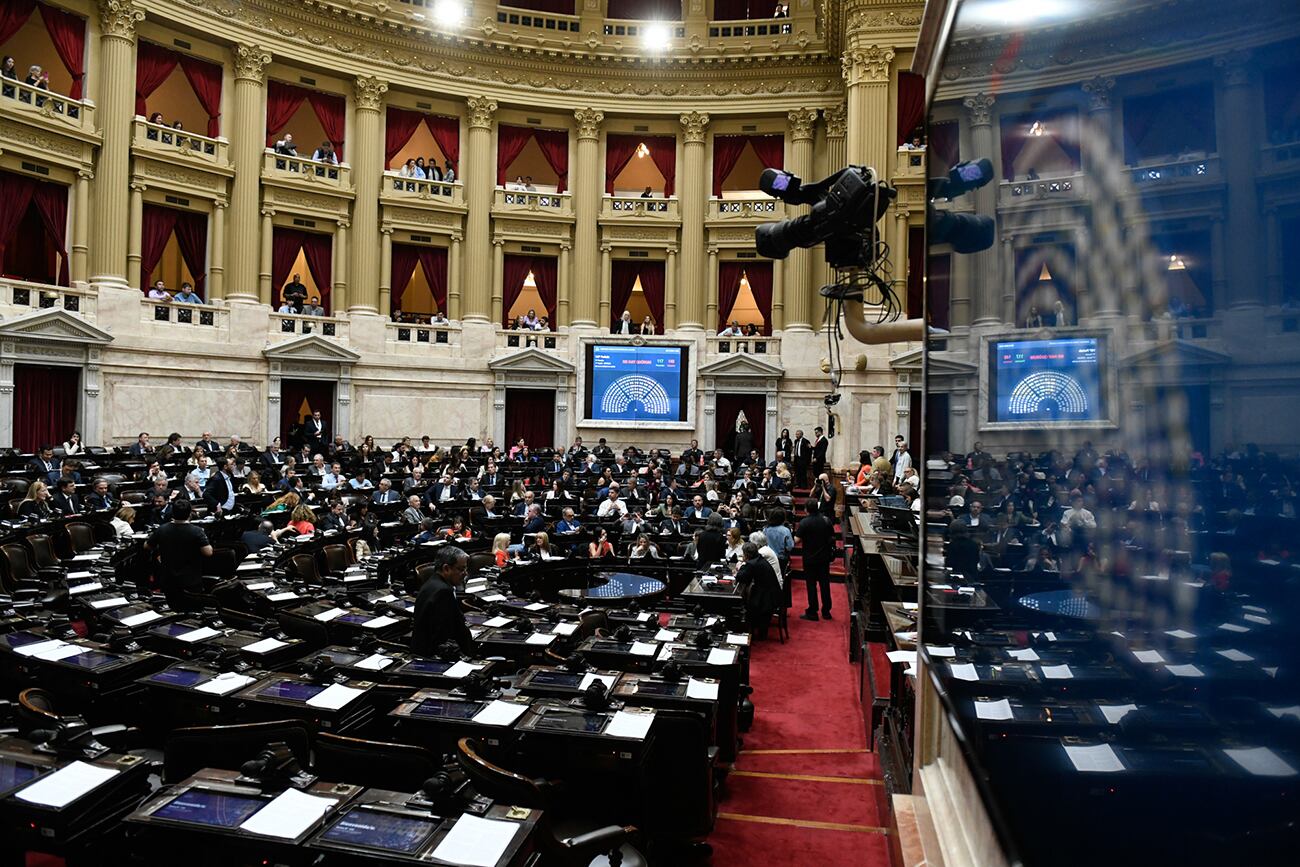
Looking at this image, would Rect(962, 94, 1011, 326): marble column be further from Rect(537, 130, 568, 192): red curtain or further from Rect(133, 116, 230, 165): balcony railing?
Rect(537, 130, 568, 192): red curtain

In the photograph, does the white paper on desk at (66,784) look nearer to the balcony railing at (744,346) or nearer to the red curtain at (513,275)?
the balcony railing at (744,346)

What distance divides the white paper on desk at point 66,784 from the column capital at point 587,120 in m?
23.6

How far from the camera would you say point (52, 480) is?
42.9 ft

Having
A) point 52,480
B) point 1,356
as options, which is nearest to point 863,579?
point 52,480

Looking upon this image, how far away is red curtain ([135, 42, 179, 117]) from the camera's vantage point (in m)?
20.0

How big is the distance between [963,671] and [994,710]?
364 mm

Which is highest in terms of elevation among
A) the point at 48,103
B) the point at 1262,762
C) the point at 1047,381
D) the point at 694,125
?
the point at 694,125

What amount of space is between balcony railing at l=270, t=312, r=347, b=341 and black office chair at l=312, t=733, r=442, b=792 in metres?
19.6

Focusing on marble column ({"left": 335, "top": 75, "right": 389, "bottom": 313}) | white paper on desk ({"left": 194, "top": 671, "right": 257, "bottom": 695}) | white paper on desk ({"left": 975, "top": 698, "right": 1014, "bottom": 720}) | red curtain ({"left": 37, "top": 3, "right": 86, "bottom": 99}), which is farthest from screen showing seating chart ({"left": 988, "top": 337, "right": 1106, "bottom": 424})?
red curtain ({"left": 37, "top": 3, "right": 86, "bottom": 99})

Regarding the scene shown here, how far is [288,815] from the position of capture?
3.22m

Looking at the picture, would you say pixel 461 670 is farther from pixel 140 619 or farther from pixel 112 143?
pixel 112 143

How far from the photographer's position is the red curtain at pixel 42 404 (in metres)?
17.2

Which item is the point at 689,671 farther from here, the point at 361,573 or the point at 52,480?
the point at 52,480

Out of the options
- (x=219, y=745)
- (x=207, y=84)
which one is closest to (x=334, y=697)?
(x=219, y=745)
